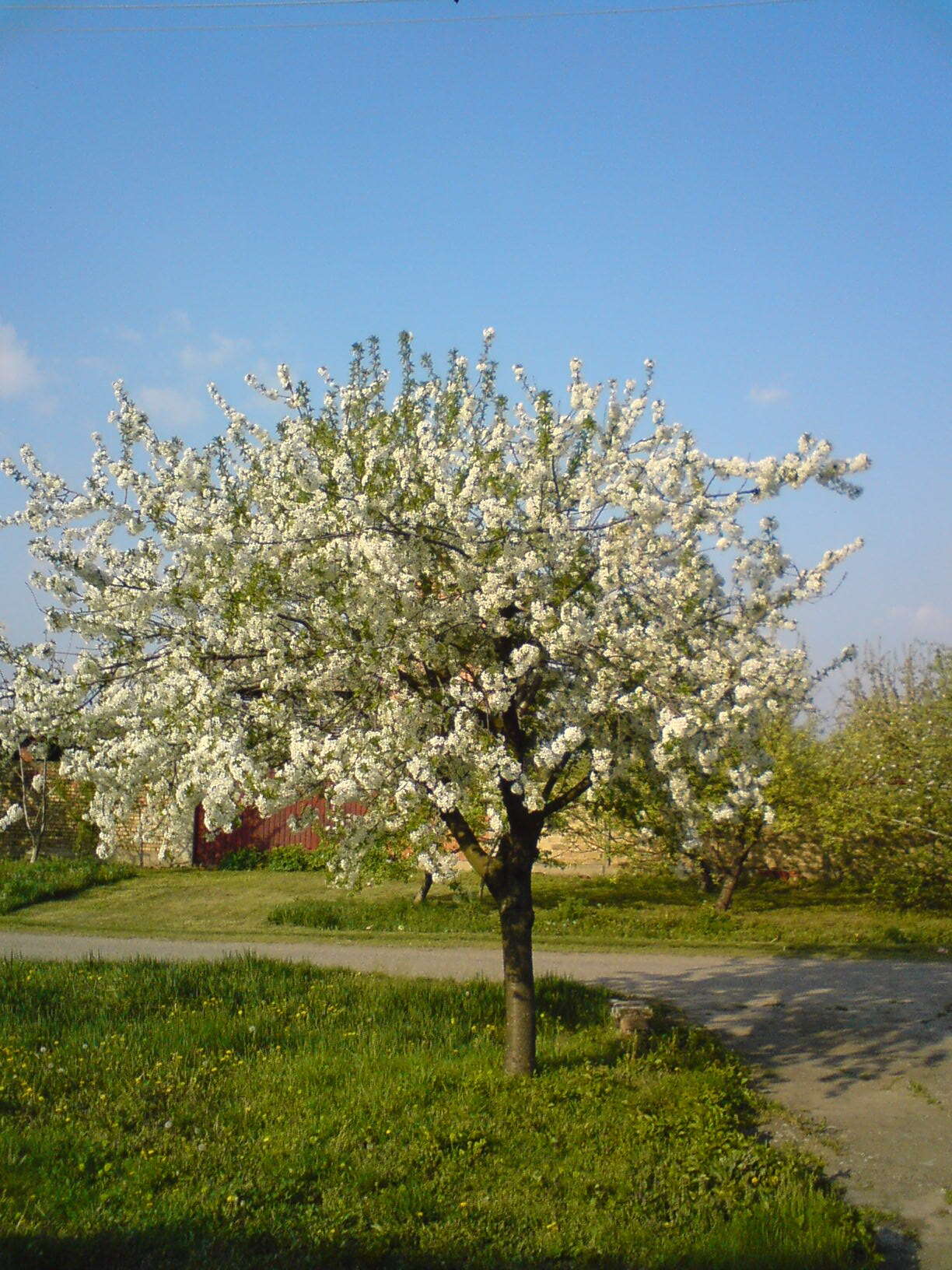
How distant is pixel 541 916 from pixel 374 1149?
41.2 feet

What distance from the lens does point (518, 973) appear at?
300 inches

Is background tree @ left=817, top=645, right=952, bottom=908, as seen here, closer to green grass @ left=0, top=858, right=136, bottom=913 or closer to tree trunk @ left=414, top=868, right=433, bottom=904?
tree trunk @ left=414, top=868, right=433, bottom=904

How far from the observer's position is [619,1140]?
6.36m

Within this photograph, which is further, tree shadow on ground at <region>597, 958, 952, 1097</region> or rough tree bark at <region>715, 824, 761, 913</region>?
rough tree bark at <region>715, 824, 761, 913</region>

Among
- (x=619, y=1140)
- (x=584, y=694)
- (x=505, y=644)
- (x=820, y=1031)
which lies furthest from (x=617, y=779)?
(x=820, y=1031)

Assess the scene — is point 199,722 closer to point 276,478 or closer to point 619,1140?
point 276,478

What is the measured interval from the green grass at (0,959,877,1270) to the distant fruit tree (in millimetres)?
1006

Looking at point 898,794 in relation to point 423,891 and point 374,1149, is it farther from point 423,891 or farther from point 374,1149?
point 374,1149

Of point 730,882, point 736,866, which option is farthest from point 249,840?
point 736,866

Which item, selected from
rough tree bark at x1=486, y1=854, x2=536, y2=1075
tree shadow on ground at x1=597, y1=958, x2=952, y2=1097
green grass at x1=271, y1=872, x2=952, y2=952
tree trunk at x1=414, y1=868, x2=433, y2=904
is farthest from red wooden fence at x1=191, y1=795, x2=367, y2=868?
rough tree bark at x1=486, y1=854, x2=536, y2=1075

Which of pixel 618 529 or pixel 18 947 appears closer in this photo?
pixel 618 529

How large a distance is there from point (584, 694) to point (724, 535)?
1383mm

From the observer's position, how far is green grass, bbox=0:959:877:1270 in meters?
4.95

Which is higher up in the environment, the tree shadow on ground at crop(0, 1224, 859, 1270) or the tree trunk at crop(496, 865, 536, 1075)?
the tree trunk at crop(496, 865, 536, 1075)
